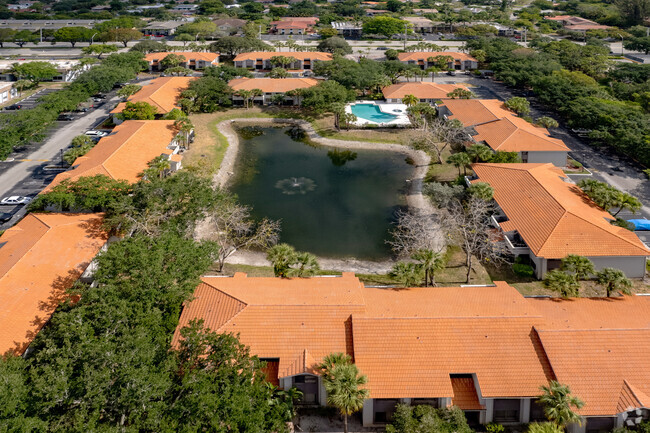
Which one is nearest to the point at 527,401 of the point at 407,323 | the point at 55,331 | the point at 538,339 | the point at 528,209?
the point at 538,339

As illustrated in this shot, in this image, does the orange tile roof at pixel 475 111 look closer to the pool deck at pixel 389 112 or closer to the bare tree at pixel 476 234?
the pool deck at pixel 389 112

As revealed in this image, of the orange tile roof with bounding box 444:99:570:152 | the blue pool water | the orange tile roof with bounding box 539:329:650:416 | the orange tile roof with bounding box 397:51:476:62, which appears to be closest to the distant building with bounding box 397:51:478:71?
the orange tile roof with bounding box 397:51:476:62

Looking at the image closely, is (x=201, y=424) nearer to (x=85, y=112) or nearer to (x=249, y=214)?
(x=249, y=214)

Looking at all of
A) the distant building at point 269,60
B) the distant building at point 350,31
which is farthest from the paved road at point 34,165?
the distant building at point 350,31

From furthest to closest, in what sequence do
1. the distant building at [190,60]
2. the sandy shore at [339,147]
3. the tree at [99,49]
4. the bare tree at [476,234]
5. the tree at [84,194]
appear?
the tree at [99,49], the distant building at [190,60], the tree at [84,194], the sandy shore at [339,147], the bare tree at [476,234]

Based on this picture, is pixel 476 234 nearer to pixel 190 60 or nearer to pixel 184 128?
pixel 184 128

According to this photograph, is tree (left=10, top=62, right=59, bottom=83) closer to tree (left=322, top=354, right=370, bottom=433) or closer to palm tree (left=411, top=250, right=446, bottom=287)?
palm tree (left=411, top=250, right=446, bottom=287)

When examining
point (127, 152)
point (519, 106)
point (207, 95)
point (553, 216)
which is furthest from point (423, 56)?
point (127, 152)
